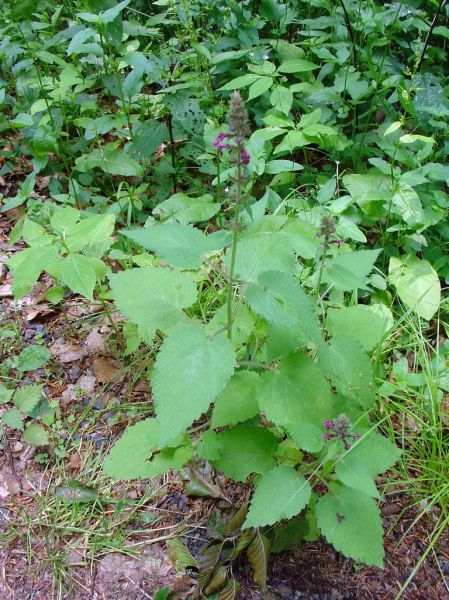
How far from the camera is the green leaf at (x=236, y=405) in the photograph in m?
1.46

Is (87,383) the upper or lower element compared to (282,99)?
lower

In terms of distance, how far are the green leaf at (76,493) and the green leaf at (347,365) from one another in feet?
3.31

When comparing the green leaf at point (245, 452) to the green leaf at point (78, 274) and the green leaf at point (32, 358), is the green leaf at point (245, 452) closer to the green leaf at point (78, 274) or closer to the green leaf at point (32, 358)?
the green leaf at point (78, 274)

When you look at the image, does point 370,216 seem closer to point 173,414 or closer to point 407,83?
point 407,83

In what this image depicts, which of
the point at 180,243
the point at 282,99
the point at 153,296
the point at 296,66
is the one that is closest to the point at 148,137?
the point at 282,99

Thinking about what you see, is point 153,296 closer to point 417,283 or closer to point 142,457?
point 142,457

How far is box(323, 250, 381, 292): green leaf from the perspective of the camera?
137 centimetres

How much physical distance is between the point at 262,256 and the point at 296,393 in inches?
15.0

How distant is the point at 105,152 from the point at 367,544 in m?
2.34

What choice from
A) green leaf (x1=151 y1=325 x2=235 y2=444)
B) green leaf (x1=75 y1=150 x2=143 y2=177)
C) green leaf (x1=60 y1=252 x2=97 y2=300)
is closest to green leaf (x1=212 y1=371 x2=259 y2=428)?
green leaf (x1=151 y1=325 x2=235 y2=444)

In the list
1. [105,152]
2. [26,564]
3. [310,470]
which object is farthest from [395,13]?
[26,564]

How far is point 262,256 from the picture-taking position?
1394mm

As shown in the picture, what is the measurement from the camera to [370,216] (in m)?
2.56

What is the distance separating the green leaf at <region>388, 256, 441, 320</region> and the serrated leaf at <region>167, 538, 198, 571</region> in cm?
138
